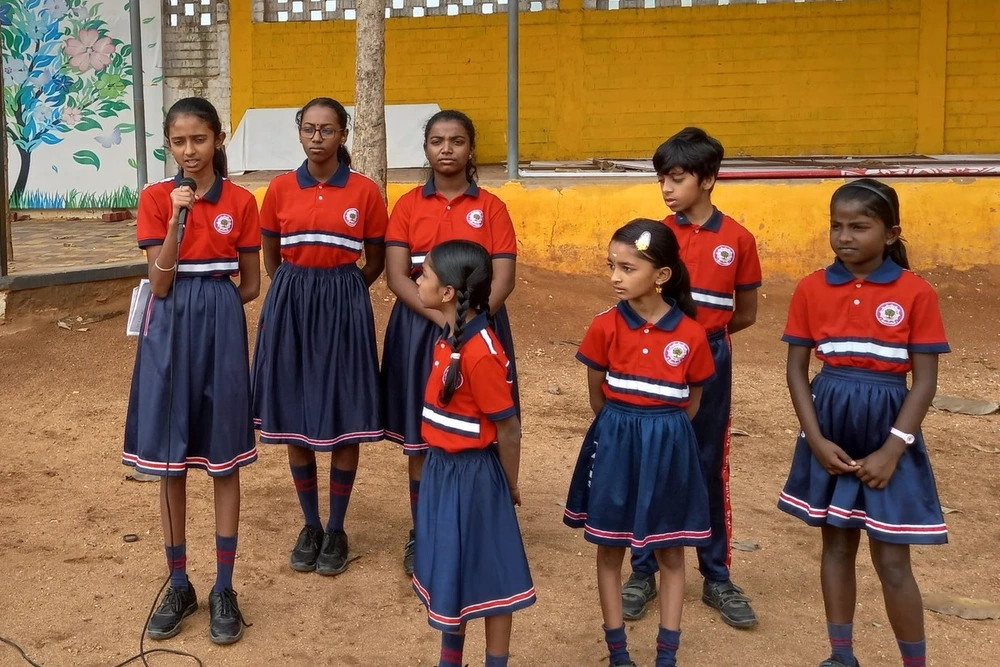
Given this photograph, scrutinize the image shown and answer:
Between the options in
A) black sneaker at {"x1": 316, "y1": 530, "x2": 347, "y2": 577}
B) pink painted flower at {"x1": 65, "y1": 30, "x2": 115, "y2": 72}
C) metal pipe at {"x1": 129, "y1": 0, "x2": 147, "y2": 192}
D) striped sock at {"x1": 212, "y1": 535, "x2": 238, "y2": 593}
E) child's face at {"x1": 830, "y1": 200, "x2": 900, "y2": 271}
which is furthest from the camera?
pink painted flower at {"x1": 65, "y1": 30, "x2": 115, "y2": 72}

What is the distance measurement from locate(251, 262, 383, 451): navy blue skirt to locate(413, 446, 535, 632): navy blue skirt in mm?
1144

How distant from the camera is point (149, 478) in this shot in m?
5.38

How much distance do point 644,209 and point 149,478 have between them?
191 inches

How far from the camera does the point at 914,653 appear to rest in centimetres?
326

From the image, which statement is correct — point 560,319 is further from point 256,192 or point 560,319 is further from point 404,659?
point 404,659

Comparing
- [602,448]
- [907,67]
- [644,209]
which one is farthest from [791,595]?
[907,67]

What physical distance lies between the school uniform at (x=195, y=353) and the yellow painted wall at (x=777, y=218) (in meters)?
5.32

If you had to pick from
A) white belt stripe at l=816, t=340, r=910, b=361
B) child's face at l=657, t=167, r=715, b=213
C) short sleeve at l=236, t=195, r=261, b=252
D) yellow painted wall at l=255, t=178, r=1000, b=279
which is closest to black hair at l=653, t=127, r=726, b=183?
child's face at l=657, t=167, r=715, b=213

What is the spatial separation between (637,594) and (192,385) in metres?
1.74

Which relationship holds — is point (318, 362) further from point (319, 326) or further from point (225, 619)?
point (225, 619)

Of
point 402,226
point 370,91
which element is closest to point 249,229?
point 402,226

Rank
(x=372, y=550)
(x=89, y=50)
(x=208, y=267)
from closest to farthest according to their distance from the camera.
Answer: (x=208, y=267) < (x=372, y=550) < (x=89, y=50)

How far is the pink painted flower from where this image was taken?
12.9m

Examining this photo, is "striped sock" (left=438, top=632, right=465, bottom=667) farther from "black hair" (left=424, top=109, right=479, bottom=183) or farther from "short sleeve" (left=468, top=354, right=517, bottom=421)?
"black hair" (left=424, top=109, right=479, bottom=183)
